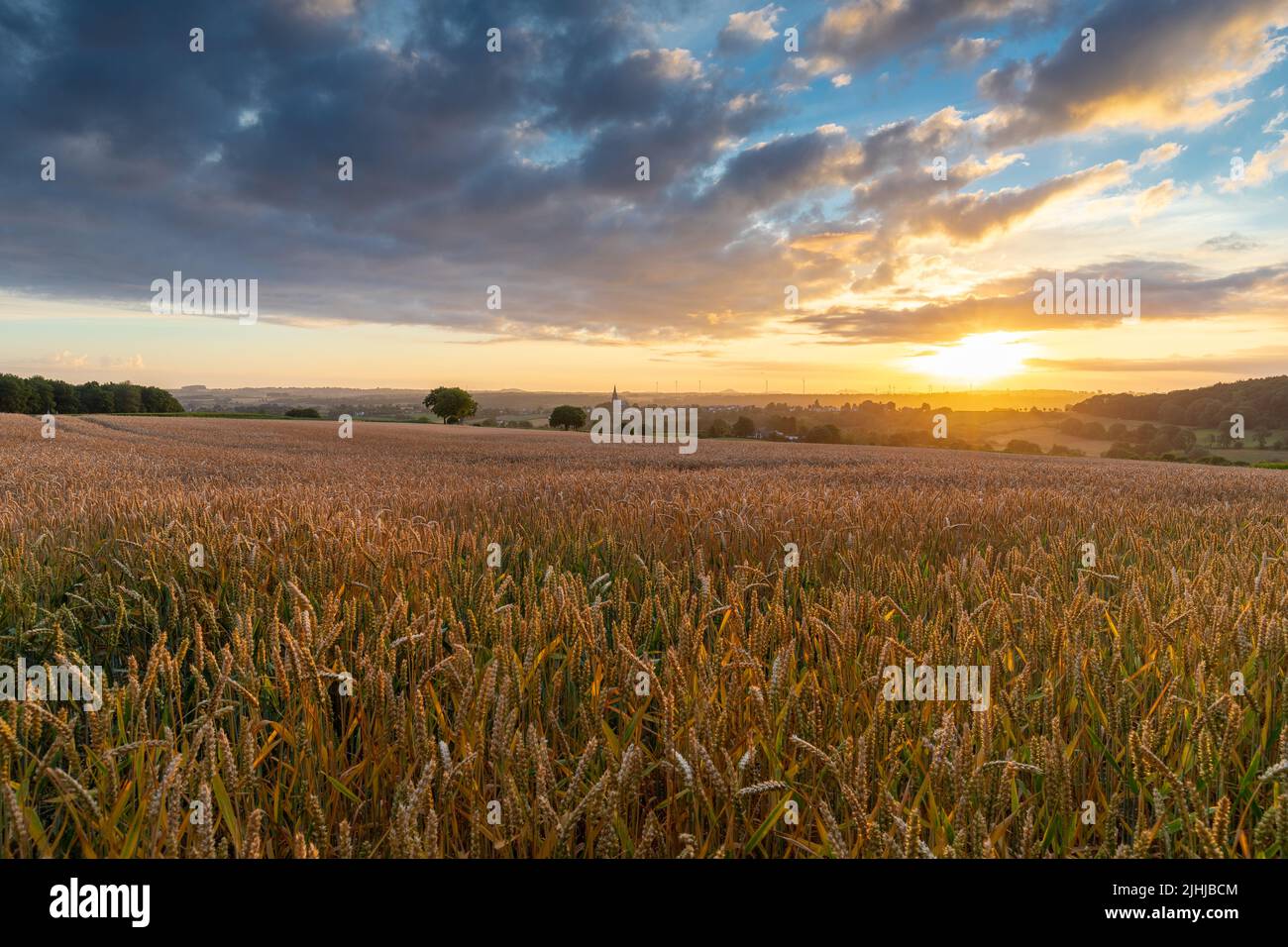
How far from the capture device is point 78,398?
116750 mm

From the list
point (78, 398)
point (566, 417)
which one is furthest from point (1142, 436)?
point (78, 398)

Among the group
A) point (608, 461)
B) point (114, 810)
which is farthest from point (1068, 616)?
point (608, 461)

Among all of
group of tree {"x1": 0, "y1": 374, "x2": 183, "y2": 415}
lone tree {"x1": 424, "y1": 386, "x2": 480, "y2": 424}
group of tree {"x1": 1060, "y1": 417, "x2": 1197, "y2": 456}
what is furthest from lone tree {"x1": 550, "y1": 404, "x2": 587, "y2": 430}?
group of tree {"x1": 0, "y1": 374, "x2": 183, "y2": 415}

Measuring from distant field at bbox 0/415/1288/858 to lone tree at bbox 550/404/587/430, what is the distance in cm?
8578

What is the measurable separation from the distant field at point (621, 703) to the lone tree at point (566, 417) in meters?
85.8

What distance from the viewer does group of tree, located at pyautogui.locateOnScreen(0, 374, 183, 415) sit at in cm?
10306

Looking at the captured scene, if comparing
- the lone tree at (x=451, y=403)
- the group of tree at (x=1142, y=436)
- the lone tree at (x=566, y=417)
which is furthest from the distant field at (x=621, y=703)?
the lone tree at (x=451, y=403)

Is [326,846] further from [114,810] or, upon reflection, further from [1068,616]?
[1068,616]

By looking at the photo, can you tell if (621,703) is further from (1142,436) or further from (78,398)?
(78,398)

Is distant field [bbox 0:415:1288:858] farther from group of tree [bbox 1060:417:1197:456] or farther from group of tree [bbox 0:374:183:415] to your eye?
group of tree [bbox 0:374:183:415]

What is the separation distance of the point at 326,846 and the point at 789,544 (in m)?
3.46

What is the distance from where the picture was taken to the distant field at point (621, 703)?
160 cm
